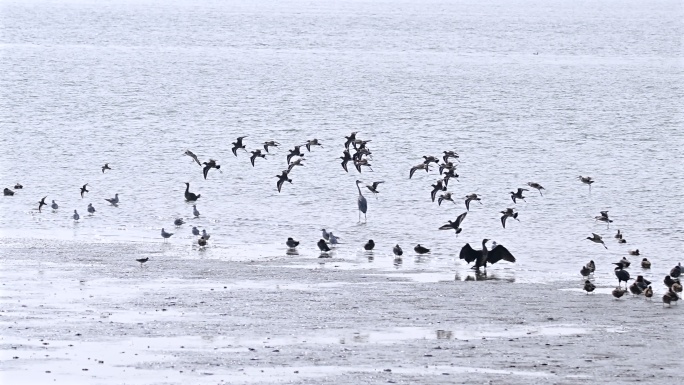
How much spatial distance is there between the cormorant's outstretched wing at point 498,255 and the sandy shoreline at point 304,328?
1.39 m

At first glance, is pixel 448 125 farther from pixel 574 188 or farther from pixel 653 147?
pixel 574 188

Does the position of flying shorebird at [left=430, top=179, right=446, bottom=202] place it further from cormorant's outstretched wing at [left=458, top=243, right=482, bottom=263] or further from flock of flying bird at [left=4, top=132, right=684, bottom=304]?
cormorant's outstretched wing at [left=458, top=243, right=482, bottom=263]

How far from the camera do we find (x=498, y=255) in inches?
1035

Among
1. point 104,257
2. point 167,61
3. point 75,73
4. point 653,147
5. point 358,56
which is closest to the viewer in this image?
point 104,257

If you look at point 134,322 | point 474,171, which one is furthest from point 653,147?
point 134,322

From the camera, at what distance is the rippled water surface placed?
31516mm

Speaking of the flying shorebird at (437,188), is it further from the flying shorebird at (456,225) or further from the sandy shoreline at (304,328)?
the sandy shoreline at (304,328)

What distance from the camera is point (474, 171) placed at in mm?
44625

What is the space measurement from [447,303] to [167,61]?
314 feet

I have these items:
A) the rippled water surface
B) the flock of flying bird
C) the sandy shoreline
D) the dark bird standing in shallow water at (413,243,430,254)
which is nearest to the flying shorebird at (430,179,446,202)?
the flock of flying bird

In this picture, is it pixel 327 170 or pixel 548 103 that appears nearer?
pixel 327 170

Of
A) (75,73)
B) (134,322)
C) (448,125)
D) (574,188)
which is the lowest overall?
(134,322)

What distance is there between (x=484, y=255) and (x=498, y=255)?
0.34 metres

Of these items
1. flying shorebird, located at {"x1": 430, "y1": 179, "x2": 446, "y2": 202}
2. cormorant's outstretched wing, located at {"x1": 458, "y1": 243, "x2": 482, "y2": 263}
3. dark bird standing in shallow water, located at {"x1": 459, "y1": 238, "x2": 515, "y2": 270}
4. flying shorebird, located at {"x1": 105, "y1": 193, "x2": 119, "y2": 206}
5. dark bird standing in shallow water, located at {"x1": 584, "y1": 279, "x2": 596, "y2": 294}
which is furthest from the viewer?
flying shorebird, located at {"x1": 430, "y1": 179, "x2": 446, "y2": 202}
